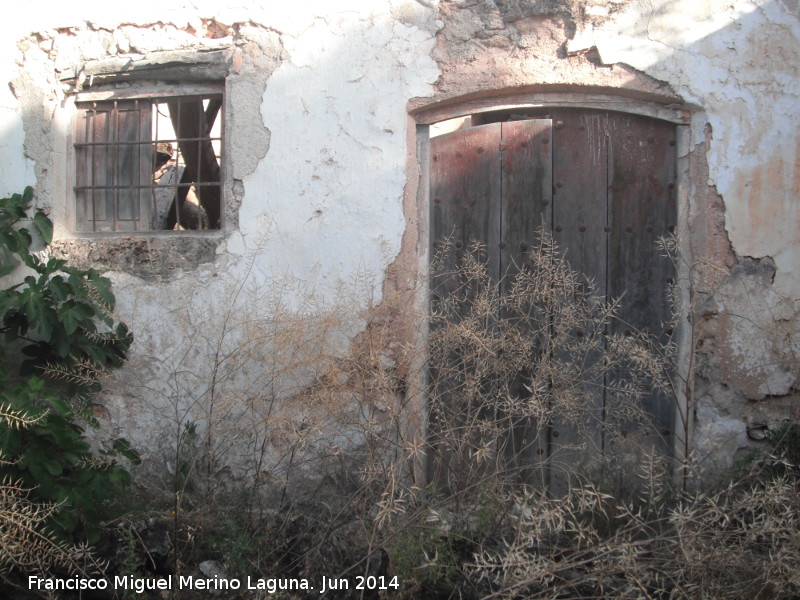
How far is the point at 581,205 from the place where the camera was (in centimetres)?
368

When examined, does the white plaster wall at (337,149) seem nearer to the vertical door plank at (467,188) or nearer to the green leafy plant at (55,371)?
the vertical door plank at (467,188)

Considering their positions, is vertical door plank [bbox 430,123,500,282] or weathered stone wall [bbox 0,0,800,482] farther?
vertical door plank [bbox 430,123,500,282]

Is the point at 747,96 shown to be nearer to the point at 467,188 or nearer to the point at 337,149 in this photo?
the point at 467,188

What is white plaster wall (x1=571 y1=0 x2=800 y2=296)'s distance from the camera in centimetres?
343

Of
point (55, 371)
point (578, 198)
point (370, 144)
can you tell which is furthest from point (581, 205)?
point (55, 371)

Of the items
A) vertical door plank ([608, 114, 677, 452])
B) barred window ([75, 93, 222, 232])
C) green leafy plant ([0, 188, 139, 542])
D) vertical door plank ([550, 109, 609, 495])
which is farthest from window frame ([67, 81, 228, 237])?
vertical door plank ([608, 114, 677, 452])

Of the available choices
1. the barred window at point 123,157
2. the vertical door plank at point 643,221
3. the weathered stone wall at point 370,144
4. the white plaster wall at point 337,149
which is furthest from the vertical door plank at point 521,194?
the barred window at point 123,157

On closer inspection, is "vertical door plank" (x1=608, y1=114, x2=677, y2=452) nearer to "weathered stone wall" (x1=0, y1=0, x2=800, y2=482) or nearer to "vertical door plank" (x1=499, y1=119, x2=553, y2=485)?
"weathered stone wall" (x1=0, y1=0, x2=800, y2=482)

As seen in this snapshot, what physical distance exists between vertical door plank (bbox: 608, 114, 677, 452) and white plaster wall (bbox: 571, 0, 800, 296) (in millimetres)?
232

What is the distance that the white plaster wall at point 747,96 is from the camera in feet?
11.3

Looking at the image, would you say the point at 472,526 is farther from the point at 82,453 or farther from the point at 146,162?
the point at 146,162

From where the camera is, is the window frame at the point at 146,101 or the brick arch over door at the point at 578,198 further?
the window frame at the point at 146,101

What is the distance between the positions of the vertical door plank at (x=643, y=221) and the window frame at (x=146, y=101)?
2006 mm

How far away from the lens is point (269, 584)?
2.71 meters
